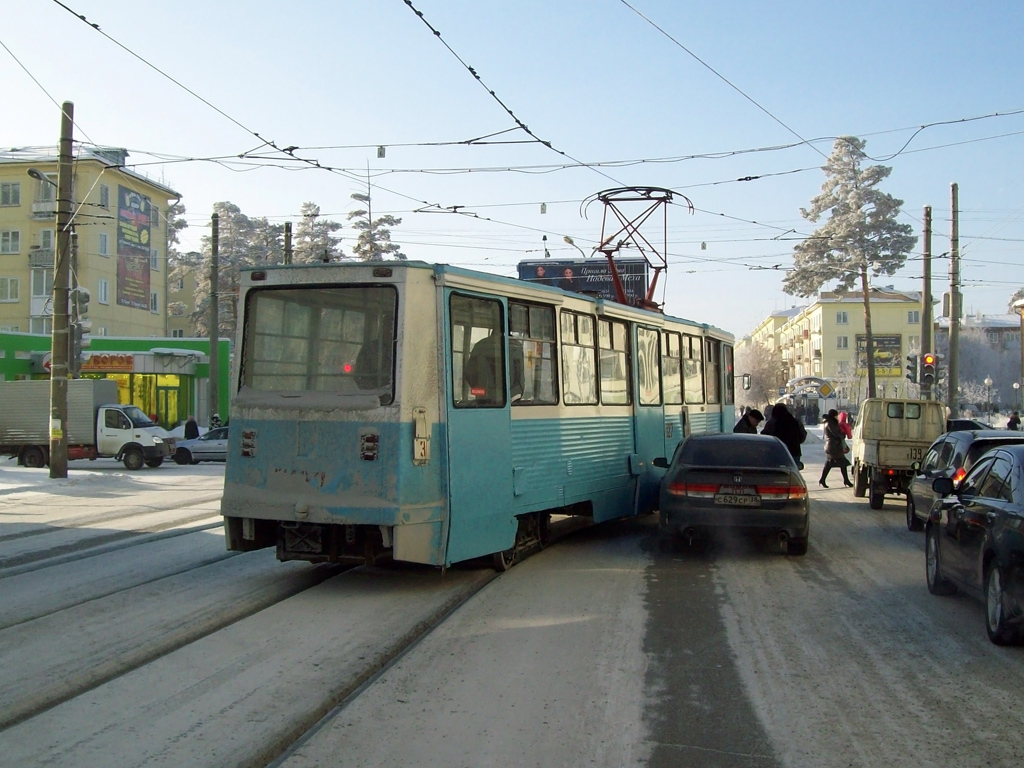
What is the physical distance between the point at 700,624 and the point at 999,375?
107331 mm

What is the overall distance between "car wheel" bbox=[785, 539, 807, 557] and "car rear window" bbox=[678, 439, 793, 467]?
2.97ft

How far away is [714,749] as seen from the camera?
202 inches

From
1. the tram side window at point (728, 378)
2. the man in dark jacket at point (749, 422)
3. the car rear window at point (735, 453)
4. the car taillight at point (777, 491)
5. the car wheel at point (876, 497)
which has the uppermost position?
the tram side window at point (728, 378)

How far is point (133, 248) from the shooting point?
193 feet

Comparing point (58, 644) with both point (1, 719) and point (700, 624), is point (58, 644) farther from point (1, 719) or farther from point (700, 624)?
point (700, 624)

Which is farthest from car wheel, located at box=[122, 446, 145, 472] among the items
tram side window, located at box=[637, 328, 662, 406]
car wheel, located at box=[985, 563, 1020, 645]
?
car wheel, located at box=[985, 563, 1020, 645]

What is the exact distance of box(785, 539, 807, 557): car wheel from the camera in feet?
39.0

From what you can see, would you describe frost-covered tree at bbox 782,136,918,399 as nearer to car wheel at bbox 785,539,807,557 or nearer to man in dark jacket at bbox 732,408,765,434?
man in dark jacket at bbox 732,408,765,434

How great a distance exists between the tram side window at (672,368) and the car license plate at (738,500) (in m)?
4.41

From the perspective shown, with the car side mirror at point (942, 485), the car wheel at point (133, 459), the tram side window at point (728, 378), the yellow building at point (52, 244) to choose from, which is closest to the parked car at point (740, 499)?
the car side mirror at point (942, 485)

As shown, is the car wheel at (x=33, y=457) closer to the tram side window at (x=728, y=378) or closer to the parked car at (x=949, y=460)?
the tram side window at (x=728, y=378)

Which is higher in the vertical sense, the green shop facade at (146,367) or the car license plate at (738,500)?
the green shop facade at (146,367)

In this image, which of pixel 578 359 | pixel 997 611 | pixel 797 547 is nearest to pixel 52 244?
pixel 578 359

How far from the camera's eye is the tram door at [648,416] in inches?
568
